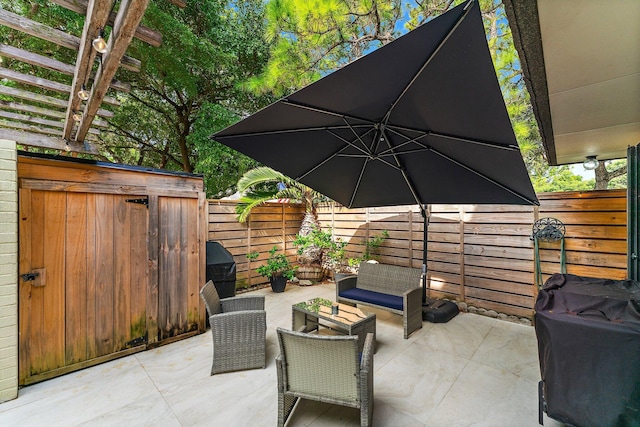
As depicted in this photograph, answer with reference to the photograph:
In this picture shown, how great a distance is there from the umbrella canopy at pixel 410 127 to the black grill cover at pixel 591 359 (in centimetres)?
123

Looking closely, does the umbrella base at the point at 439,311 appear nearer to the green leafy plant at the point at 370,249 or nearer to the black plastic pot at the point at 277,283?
the green leafy plant at the point at 370,249

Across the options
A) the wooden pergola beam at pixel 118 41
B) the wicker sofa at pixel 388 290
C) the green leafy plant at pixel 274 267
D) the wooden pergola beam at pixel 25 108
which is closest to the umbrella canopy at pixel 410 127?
the wooden pergola beam at pixel 118 41

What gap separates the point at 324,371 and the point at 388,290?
2.53 m

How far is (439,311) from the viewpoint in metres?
4.02

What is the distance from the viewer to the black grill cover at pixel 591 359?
1366 millimetres

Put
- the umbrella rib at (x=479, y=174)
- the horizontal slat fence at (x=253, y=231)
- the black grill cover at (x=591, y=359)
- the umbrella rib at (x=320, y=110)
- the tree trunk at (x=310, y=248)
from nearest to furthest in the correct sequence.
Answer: the black grill cover at (x=591, y=359) → the umbrella rib at (x=320, y=110) → the umbrella rib at (x=479, y=174) → the horizontal slat fence at (x=253, y=231) → the tree trunk at (x=310, y=248)

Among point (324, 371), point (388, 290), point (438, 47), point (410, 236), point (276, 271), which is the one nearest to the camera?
point (438, 47)

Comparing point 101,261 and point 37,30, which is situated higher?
point 37,30

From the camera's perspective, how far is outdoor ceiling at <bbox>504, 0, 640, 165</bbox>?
1247 mm

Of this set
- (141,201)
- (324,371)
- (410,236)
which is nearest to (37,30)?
(141,201)

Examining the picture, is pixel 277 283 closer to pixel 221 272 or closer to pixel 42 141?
pixel 221 272

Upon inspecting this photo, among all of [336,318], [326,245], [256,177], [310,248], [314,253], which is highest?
[256,177]

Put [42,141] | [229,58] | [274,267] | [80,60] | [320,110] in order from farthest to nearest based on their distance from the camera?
[229,58] < [274,267] < [42,141] < [80,60] < [320,110]

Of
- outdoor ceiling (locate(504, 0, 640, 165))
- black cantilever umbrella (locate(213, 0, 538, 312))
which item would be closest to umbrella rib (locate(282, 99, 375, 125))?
black cantilever umbrella (locate(213, 0, 538, 312))
